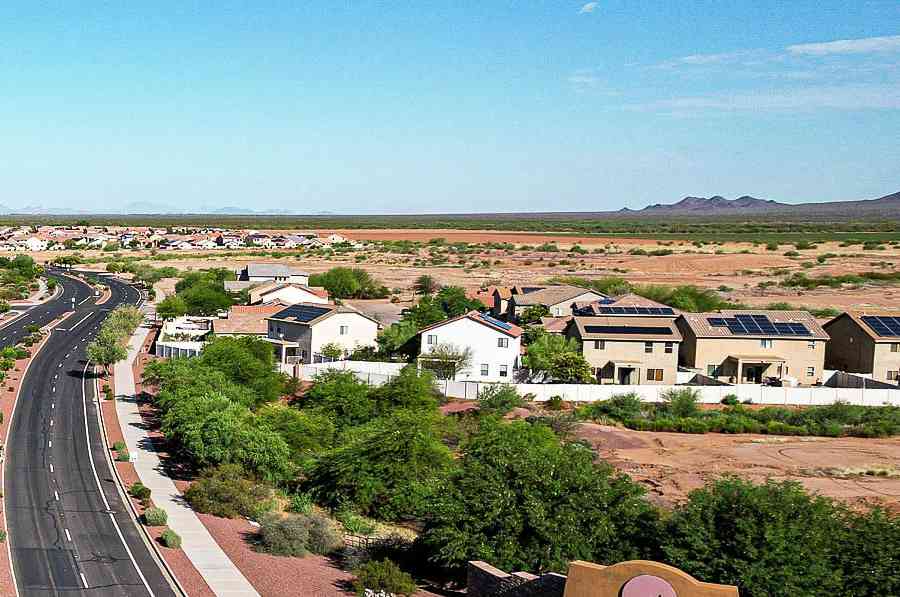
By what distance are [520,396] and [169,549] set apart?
28088mm

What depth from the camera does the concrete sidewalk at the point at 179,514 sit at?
30547 mm

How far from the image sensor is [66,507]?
38.2 metres

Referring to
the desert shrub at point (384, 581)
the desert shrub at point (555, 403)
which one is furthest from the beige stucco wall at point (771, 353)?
the desert shrub at point (384, 581)

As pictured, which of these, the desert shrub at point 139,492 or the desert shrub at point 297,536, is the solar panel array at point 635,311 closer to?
the desert shrub at point 139,492

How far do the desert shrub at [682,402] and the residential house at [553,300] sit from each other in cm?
2149

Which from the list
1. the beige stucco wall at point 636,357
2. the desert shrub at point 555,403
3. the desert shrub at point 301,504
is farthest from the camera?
the beige stucco wall at point 636,357

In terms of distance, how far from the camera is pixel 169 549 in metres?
33.6

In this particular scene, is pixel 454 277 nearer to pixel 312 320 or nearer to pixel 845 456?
pixel 312 320

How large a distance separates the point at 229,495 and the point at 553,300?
148ft

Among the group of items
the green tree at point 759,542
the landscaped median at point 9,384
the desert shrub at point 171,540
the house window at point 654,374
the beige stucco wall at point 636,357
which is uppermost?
the green tree at point 759,542

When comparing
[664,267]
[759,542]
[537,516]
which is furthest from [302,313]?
[664,267]

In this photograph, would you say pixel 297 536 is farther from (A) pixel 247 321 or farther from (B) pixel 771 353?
(A) pixel 247 321

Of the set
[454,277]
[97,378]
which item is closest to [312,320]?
[97,378]

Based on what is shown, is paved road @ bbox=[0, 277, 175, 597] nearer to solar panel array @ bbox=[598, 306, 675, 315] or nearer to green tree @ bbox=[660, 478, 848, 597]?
green tree @ bbox=[660, 478, 848, 597]
